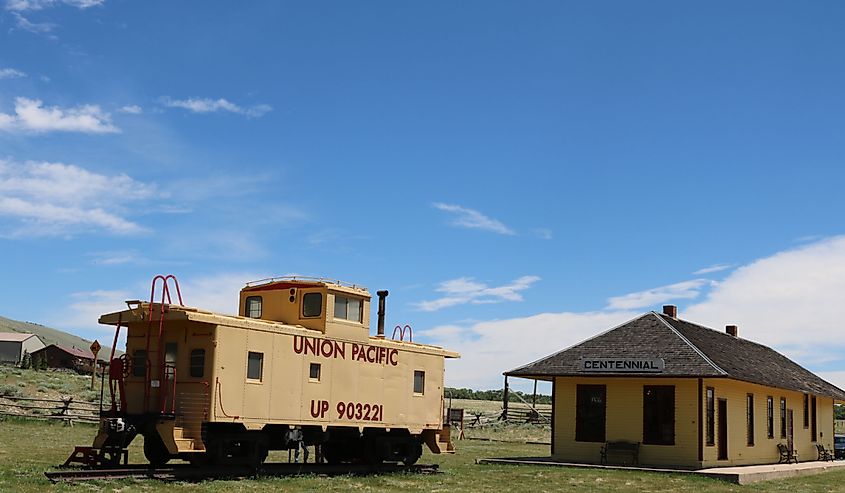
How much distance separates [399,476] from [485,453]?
14292 millimetres

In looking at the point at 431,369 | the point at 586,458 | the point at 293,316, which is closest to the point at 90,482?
the point at 293,316

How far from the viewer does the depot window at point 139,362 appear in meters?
21.2

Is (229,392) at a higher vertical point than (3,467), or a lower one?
higher

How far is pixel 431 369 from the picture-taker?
26000mm

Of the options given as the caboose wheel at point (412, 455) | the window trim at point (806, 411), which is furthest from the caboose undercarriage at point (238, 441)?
the window trim at point (806, 411)

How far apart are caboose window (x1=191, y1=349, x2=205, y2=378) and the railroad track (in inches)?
78.8

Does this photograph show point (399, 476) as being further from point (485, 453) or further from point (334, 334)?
point (485, 453)

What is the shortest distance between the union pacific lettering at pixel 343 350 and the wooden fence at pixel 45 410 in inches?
875

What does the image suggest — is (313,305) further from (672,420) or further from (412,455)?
(672,420)

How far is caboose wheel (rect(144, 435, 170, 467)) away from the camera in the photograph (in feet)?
68.6

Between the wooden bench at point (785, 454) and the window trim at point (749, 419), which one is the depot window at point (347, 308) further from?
the wooden bench at point (785, 454)

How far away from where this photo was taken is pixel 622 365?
3003 cm

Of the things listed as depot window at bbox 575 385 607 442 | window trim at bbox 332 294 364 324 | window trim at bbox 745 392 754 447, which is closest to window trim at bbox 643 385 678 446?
depot window at bbox 575 385 607 442

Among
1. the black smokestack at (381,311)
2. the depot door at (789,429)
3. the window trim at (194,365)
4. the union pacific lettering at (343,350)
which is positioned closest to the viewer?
the window trim at (194,365)
